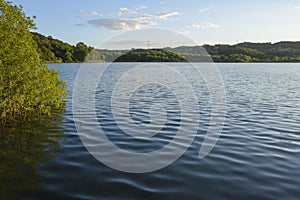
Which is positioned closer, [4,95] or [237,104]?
[4,95]

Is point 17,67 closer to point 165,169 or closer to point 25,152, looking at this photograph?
point 25,152

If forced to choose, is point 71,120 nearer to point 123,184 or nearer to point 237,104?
point 123,184

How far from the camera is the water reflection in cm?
877

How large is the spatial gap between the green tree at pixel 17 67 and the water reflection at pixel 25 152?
1.35 meters

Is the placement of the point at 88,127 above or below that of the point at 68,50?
below

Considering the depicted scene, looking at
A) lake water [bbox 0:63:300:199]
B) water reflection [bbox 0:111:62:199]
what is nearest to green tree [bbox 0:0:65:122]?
water reflection [bbox 0:111:62:199]

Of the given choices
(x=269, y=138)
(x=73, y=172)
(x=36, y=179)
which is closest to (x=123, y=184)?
(x=73, y=172)

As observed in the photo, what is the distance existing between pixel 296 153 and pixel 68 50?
193 metres

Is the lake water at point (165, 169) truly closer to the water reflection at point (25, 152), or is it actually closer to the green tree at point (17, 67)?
the water reflection at point (25, 152)

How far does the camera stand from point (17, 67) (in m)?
16.8

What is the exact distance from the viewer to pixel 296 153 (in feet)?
40.6

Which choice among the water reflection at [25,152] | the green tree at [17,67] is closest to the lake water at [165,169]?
the water reflection at [25,152]

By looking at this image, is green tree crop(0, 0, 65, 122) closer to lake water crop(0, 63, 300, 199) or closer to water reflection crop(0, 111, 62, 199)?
water reflection crop(0, 111, 62, 199)

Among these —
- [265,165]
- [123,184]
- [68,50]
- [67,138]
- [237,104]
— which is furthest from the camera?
[68,50]
